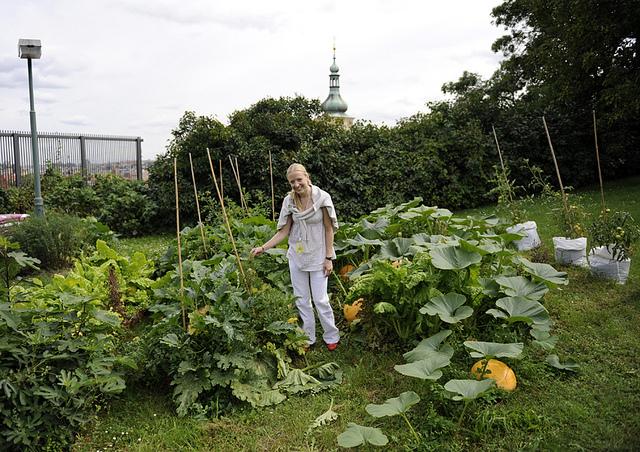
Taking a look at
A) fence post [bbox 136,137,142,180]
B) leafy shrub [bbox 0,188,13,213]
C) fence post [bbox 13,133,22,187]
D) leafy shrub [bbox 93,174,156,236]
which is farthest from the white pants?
fence post [bbox 136,137,142,180]

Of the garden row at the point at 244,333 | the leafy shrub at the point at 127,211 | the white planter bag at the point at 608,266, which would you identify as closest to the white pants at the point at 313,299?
the garden row at the point at 244,333

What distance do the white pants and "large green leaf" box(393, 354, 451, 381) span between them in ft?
3.68

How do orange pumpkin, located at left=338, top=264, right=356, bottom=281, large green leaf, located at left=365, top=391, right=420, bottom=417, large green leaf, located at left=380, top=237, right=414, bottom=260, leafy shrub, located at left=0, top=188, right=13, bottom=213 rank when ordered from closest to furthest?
large green leaf, located at left=365, top=391, right=420, bottom=417
large green leaf, located at left=380, top=237, right=414, bottom=260
orange pumpkin, located at left=338, top=264, right=356, bottom=281
leafy shrub, located at left=0, top=188, right=13, bottom=213

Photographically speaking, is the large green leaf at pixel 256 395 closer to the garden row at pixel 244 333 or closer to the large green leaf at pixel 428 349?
the garden row at pixel 244 333

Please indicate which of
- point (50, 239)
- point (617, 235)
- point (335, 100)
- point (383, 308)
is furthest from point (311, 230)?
point (335, 100)

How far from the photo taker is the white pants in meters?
4.28

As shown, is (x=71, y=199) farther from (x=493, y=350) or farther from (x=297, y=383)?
(x=493, y=350)

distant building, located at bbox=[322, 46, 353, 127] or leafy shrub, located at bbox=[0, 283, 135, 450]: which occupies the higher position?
distant building, located at bbox=[322, 46, 353, 127]

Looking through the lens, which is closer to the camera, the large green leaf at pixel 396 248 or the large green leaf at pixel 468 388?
the large green leaf at pixel 468 388

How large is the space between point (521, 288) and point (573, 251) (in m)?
2.51

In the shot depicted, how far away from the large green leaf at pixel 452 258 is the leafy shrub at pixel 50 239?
4929 millimetres

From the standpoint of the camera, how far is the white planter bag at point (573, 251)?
6.30 meters

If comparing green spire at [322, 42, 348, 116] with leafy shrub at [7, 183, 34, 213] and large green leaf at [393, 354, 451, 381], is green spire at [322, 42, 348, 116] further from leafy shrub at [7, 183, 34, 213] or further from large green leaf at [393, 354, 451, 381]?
large green leaf at [393, 354, 451, 381]

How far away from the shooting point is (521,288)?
167 inches
